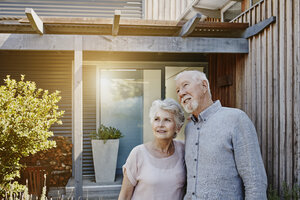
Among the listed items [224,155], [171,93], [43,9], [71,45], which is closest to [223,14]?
[171,93]

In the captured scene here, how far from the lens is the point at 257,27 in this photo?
13.5ft

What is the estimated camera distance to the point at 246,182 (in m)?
1.66

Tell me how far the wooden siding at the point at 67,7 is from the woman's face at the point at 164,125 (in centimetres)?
502

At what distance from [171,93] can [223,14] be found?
2.03 meters

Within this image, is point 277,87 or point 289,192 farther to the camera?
point 277,87

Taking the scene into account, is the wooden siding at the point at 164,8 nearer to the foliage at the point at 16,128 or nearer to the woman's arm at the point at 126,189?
the foliage at the point at 16,128

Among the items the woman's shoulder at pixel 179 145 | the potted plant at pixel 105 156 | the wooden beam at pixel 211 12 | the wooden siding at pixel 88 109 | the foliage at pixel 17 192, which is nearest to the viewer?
the woman's shoulder at pixel 179 145

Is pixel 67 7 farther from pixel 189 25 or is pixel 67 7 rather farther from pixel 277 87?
pixel 277 87

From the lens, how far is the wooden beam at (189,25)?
358cm

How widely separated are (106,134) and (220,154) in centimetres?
414

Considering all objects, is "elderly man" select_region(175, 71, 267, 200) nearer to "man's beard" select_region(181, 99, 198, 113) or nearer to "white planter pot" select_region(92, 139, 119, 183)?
"man's beard" select_region(181, 99, 198, 113)

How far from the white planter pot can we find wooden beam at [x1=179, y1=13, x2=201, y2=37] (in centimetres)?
262

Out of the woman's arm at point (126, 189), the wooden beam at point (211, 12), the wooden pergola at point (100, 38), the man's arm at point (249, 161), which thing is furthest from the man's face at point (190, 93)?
A: the wooden beam at point (211, 12)

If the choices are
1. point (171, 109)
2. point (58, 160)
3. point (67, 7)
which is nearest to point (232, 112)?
point (171, 109)
